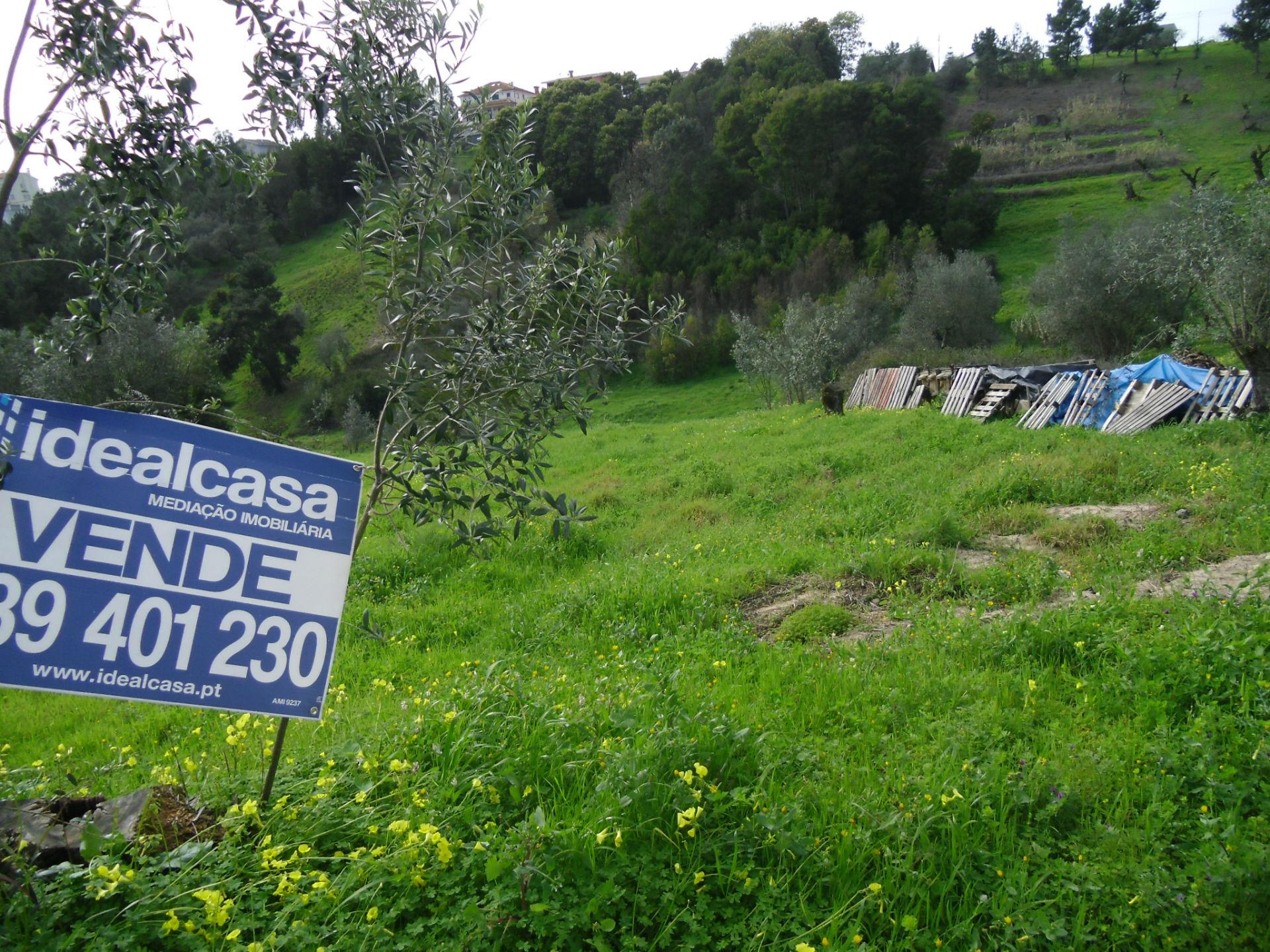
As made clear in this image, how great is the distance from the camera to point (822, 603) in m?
6.35

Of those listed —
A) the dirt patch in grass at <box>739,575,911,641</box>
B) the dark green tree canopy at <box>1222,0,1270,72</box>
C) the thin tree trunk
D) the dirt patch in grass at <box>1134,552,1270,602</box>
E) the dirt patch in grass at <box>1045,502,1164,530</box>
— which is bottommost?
the dirt patch in grass at <box>739,575,911,641</box>

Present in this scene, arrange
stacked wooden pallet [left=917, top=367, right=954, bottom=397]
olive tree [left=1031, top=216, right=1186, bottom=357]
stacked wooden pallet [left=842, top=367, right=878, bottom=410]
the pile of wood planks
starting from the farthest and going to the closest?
1. olive tree [left=1031, top=216, right=1186, bottom=357]
2. stacked wooden pallet [left=842, top=367, right=878, bottom=410]
3. the pile of wood planks
4. stacked wooden pallet [left=917, top=367, right=954, bottom=397]

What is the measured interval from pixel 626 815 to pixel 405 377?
2150mm

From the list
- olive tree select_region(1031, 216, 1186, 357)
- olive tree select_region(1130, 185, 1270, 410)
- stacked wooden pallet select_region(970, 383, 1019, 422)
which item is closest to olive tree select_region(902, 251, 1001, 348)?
olive tree select_region(1031, 216, 1186, 357)

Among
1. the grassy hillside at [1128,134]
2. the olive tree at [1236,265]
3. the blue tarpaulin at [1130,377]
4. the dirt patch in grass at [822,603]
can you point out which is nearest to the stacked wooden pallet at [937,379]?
the olive tree at [1236,265]

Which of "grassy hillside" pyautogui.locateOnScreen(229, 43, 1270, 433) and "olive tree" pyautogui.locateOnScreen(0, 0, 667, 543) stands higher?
"grassy hillside" pyautogui.locateOnScreen(229, 43, 1270, 433)

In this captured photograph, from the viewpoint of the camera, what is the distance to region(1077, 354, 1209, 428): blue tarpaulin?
12758 millimetres

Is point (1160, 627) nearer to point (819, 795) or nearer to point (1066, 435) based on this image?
point (819, 795)

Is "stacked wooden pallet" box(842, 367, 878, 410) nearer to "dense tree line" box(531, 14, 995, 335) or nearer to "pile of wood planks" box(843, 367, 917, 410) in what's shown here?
"pile of wood planks" box(843, 367, 917, 410)

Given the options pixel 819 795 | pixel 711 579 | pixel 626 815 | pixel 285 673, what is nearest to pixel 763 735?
pixel 819 795

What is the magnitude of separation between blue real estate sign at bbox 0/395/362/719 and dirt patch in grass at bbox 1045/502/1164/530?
696 centimetres

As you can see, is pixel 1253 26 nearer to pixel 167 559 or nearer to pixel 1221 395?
pixel 1221 395

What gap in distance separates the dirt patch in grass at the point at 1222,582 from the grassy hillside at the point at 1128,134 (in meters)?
28.5

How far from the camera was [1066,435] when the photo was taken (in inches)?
456
